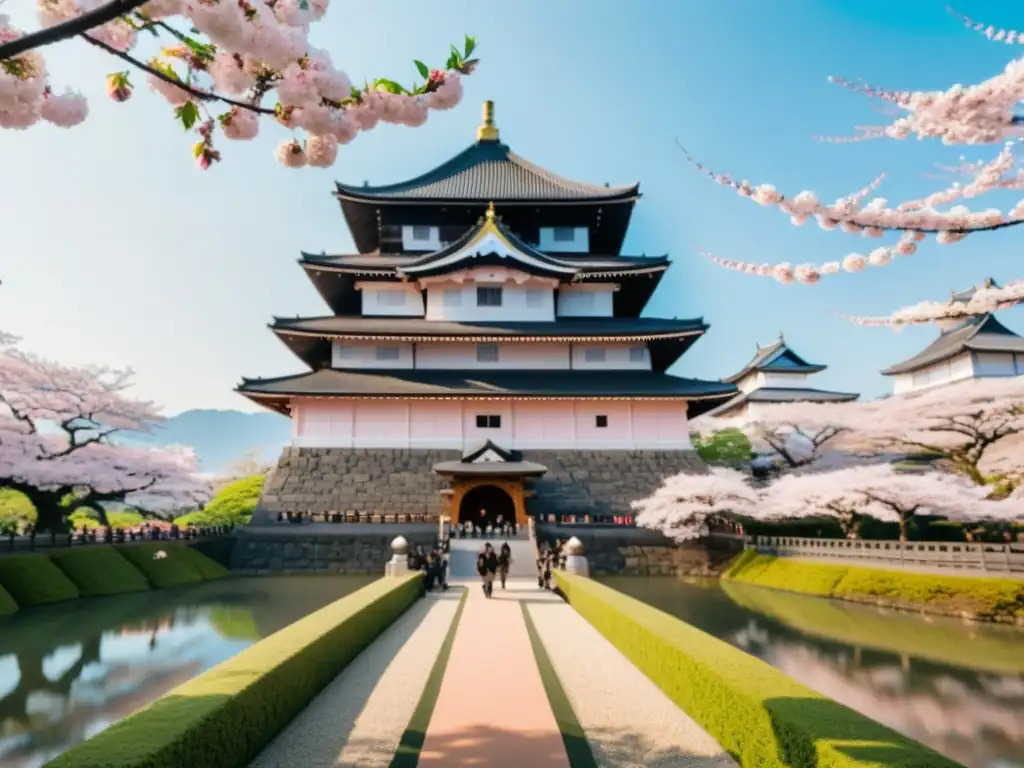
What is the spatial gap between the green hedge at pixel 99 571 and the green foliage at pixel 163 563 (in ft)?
1.40

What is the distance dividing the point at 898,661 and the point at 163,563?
24357mm

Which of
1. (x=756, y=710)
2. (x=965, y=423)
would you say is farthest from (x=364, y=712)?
(x=965, y=423)

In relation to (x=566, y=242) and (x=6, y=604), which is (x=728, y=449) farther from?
(x=6, y=604)

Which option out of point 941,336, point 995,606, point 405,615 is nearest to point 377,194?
point 405,615

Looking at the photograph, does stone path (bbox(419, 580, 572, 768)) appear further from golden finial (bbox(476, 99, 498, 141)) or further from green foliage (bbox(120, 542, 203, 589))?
golden finial (bbox(476, 99, 498, 141))

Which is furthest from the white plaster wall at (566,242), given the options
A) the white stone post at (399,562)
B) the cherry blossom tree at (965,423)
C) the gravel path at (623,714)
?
the gravel path at (623,714)

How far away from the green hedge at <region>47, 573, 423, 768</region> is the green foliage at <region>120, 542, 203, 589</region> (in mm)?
16611

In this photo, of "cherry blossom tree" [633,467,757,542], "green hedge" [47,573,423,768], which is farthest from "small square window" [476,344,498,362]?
"green hedge" [47,573,423,768]

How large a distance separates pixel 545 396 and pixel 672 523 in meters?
8.48

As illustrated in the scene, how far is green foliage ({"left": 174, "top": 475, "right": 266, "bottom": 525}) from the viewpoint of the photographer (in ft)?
154

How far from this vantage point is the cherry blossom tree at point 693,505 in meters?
28.4

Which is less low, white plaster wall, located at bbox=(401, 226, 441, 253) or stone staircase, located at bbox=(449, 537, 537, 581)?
white plaster wall, located at bbox=(401, 226, 441, 253)

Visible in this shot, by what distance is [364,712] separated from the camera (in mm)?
8820

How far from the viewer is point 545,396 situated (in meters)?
32.7
